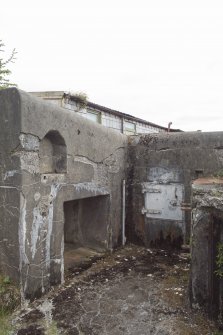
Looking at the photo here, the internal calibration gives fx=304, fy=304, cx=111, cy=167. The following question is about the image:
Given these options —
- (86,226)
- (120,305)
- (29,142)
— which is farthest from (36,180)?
(86,226)

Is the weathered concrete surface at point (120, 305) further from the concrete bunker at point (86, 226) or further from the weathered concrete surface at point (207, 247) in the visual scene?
the concrete bunker at point (86, 226)

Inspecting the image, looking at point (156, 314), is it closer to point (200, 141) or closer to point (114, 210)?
point (114, 210)

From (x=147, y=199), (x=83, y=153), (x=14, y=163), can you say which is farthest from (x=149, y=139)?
(x=14, y=163)

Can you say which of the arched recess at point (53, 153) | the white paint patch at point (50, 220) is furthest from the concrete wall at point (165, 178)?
the white paint patch at point (50, 220)

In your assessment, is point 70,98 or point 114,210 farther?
point 70,98

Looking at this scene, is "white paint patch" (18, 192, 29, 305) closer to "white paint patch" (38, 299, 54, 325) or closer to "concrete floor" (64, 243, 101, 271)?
"white paint patch" (38, 299, 54, 325)

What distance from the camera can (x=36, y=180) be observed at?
3961 mm

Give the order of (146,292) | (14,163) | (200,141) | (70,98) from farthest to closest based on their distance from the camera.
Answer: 1. (70,98)
2. (200,141)
3. (146,292)
4. (14,163)

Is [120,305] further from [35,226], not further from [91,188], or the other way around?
[91,188]

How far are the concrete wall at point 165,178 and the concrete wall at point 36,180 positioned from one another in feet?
6.41

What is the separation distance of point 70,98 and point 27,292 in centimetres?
622

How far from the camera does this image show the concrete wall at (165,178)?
634 cm

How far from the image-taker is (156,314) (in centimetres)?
375

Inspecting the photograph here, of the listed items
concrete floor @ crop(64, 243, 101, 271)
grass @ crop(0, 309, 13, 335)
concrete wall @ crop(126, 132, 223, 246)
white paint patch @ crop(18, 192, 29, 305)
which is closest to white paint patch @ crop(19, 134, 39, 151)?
white paint patch @ crop(18, 192, 29, 305)
